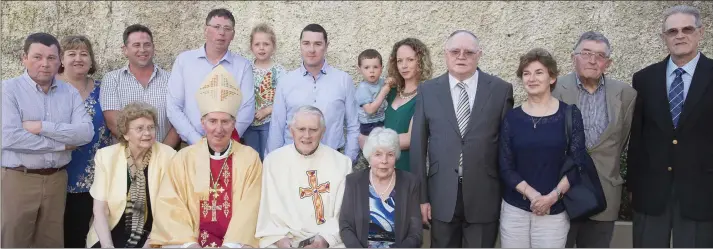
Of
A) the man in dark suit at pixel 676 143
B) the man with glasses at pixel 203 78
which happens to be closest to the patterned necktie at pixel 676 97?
the man in dark suit at pixel 676 143

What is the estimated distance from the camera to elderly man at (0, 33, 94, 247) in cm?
517

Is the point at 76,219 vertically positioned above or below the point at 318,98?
below

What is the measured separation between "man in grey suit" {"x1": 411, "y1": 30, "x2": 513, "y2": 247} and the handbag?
42 cm

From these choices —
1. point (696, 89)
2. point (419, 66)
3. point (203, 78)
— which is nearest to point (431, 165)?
point (419, 66)

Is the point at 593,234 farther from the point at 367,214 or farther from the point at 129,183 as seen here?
the point at 129,183

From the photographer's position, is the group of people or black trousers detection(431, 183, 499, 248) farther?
black trousers detection(431, 183, 499, 248)

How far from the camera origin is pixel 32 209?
5230mm

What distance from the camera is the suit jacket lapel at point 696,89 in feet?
15.3

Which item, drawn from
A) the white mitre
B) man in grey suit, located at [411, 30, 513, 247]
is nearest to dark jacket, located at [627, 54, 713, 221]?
man in grey suit, located at [411, 30, 513, 247]

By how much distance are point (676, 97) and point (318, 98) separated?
7.74 ft

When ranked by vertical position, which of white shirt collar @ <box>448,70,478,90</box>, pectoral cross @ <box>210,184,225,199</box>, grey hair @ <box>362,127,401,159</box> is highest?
white shirt collar @ <box>448,70,478,90</box>

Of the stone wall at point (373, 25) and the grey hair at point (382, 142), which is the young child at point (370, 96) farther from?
the stone wall at point (373, 25)

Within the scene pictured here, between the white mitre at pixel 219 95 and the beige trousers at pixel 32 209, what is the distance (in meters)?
1.33

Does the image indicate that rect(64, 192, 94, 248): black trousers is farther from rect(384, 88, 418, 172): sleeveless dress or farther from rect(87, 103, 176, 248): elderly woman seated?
rect(384, 88, 418, 172): sleeveless dress
